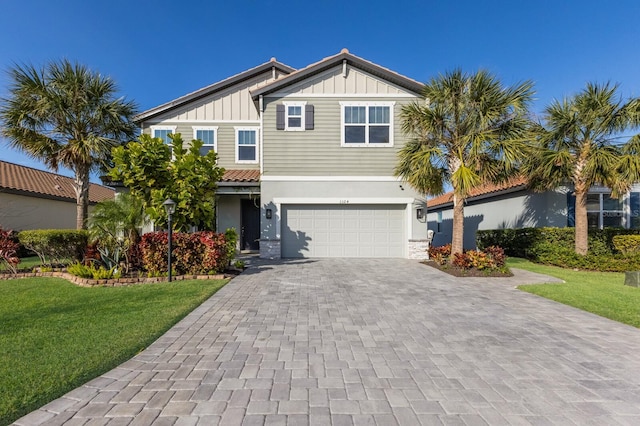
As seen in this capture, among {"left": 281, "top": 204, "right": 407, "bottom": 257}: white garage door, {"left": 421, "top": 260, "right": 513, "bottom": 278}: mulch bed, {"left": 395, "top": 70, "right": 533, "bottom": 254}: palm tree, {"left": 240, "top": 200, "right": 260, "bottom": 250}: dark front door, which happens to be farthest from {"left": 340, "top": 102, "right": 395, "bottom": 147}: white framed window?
{"left": 421, "top": 260, "right": 513, "bottom": 278}: mulch bed

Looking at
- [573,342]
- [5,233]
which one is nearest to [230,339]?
[573,342]

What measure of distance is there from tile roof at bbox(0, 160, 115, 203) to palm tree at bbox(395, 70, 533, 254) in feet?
47.0

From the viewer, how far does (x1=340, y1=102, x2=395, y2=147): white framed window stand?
12.2m

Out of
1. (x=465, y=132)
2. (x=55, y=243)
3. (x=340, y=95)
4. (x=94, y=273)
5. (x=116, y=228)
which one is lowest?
(x=94, y=273)

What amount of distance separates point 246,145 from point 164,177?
5975 millimetres

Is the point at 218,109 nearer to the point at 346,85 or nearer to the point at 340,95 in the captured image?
the point at 340,95

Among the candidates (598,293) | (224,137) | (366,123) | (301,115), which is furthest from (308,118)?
(598,293)

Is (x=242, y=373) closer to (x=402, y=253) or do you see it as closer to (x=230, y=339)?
(x=230, y=339)

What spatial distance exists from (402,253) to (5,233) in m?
13.4

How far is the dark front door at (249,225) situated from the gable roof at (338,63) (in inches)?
195

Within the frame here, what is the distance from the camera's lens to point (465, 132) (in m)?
9.35

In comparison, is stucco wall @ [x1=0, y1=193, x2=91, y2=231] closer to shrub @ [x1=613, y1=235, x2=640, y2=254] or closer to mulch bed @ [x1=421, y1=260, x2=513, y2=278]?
mulch bed @ [x1=421, y1=260, x2=513, y2=278]

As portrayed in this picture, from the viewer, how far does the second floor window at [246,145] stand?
1387 cm

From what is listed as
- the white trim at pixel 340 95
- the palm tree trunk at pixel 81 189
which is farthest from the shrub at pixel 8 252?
the white trim at pixel 340 95
